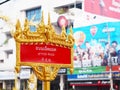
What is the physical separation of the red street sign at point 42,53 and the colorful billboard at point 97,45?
86.3 ft

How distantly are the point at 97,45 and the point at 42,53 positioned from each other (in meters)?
28.3

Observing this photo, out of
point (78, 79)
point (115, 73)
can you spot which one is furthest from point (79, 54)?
point (115, 73)

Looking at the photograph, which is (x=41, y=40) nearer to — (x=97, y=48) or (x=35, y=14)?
(x=97, y=48)

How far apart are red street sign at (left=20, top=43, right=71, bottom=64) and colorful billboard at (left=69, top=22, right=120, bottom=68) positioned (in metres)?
26.3

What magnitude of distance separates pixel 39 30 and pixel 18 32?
0.57 m

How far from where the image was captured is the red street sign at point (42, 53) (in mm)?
8391

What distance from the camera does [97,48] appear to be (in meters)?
36.8

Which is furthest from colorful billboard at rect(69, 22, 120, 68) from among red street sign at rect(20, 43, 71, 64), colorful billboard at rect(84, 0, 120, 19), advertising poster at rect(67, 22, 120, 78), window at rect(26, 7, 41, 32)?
red street sign at rect(20, 43, 71, 64)

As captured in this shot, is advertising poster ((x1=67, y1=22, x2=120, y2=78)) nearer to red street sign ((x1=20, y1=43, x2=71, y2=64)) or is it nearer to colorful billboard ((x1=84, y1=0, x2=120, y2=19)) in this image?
colorful billboard ((x1=84, y1=0, x2=120, y2=19))

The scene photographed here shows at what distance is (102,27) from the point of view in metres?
36.1

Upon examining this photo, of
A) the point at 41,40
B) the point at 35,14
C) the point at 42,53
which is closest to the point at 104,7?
the point at 35,14

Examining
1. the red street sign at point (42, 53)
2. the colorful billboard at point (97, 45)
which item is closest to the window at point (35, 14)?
the colorful billboard at point (97, 45)

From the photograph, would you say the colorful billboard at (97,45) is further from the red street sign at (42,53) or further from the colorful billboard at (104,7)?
the red street sign at (42,53)

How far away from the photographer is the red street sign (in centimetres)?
839
